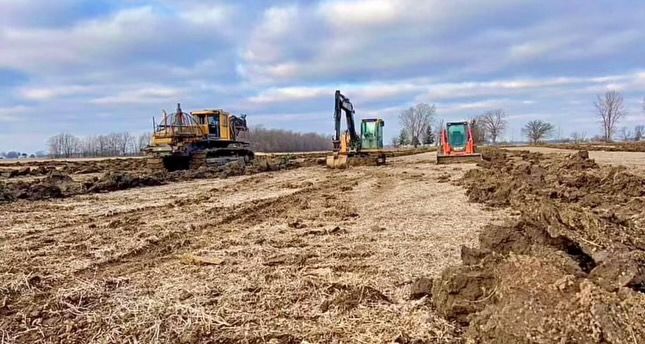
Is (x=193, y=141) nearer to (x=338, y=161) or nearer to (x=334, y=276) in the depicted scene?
(x=338, y=161)

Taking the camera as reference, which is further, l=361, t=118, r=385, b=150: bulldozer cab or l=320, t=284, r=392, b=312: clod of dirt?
l=361, t=118, r=385, b=150: bulldozer cab

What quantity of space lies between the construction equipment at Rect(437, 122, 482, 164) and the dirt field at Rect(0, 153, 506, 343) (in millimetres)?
13901

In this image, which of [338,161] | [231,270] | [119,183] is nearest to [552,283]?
[231,270]

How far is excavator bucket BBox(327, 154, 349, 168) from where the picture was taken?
22422 millimetres

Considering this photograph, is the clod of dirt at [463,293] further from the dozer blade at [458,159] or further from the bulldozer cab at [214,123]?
the bulldozer cab at [214,123]

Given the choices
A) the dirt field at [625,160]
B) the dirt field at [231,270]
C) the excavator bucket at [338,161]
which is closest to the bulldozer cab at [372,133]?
the excavator bucket at [338,161]

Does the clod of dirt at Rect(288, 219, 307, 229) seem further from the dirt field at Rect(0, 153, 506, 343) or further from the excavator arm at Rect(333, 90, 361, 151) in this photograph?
the excavator arm at Rect(333, 90, 361, 151)

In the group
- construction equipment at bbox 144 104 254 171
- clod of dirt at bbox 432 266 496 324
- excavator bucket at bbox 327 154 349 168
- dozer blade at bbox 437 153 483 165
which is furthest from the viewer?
dozer blade at bbox 437 153 483 165

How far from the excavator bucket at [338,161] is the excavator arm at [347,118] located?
3.74 ft

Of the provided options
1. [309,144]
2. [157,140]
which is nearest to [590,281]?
[157,140]

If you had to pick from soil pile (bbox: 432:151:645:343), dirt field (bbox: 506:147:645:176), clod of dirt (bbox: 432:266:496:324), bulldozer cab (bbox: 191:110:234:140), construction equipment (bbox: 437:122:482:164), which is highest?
bulldozer cab (bbox: 191:110:234:140)

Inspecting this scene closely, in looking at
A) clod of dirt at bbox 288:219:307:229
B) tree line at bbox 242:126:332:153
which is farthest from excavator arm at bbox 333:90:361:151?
tree line at bbox 242:126:332:153

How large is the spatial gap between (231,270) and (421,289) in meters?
1.96

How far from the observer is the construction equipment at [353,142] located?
22938mm
